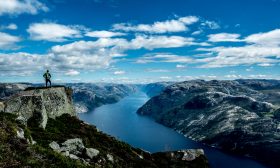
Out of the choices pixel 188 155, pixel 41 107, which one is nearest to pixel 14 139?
pixel 41 107

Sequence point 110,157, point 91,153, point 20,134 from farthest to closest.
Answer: point 110,157 → point 91,153 → point 20,134

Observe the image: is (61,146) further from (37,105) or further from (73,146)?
(37,105)

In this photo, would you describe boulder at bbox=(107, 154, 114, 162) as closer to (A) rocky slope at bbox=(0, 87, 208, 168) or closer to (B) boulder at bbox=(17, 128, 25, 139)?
(A) rocky slope at bbox=(0, 87, 208, 168)

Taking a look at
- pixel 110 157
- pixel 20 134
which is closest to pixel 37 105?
pixel 110 157

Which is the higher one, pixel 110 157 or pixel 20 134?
pixel 20 134

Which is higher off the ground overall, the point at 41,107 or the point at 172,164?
the point at 41,107

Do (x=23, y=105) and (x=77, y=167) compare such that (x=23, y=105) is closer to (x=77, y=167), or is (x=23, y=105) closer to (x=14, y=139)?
(x=14, y=139)

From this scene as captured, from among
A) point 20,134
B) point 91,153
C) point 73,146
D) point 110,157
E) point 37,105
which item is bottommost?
point 110,157

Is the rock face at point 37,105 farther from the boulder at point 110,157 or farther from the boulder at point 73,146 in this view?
the boulder at point 110,157

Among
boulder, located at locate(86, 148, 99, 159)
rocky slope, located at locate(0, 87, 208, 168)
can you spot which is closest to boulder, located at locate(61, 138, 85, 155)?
rocky slope, located at locate(0, 87, 208, 168)
